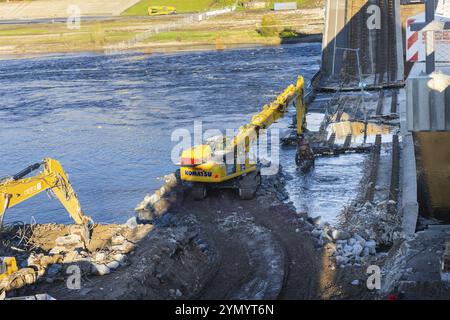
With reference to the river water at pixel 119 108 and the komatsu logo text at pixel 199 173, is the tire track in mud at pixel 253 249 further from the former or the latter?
the river water at pixel 119 108

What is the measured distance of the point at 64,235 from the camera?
20.0 meters

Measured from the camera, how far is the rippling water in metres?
27.6

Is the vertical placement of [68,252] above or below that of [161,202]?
above

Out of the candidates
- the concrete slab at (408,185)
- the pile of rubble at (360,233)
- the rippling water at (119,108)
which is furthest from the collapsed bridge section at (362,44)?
the pile of rubble at (360,233)

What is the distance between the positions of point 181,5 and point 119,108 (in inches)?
2290

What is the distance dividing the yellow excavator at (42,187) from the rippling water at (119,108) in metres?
4.52

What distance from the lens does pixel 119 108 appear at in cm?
4394

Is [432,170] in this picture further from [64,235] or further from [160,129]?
[160,129]

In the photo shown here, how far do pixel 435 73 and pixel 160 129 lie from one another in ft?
90.0

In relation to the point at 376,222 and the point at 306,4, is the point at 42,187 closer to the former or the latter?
the point at 376,222

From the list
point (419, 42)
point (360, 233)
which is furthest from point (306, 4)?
point (419, 42)

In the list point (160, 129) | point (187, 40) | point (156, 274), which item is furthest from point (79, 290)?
point (187, 40)

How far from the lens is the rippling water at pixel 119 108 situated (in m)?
27.6
